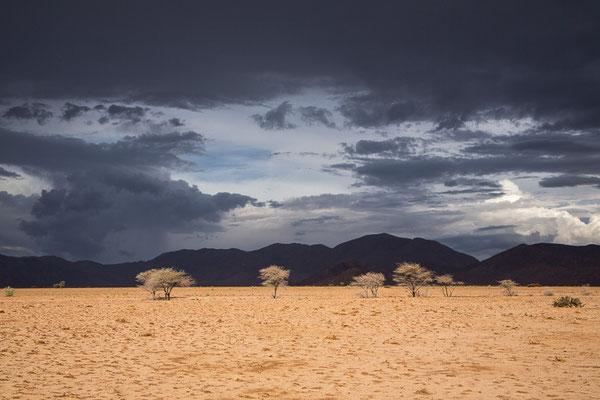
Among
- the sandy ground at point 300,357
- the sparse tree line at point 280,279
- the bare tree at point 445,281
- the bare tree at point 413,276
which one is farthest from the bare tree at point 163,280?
the bare tree at point 445,281

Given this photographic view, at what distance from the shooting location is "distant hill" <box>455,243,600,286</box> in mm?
93188

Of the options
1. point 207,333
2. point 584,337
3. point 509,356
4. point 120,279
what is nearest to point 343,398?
point 509,356

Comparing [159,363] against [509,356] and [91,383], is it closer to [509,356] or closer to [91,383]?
[91,383]

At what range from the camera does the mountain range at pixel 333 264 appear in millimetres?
101062

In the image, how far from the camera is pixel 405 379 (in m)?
11.8

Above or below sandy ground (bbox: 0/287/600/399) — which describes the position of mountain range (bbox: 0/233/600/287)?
above

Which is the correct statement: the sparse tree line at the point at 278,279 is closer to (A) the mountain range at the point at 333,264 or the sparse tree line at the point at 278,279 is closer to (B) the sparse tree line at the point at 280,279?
(B) the sparse tree line at the point at 280,279

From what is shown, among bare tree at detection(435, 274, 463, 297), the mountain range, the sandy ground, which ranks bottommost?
the sandy ground

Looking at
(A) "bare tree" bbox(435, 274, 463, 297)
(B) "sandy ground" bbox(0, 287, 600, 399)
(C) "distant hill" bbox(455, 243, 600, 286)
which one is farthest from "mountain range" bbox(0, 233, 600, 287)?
(B) "sandy ground" bbox(0, 287, 600, 399)

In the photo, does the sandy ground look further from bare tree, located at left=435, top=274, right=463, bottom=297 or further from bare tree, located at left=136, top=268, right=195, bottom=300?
bare tree, located at left=435, top=274, right=463, bottom=297

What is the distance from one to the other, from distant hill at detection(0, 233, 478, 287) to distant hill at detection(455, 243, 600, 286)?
30.3 ft

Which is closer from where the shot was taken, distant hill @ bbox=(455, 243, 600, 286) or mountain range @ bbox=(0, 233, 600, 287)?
distant hill @ bbox=(455, 243, 600, 286)

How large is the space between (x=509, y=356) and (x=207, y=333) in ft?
37.1

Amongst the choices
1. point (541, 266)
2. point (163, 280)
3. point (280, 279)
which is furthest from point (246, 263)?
point (163, 280)
